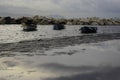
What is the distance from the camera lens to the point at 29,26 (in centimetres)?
13550

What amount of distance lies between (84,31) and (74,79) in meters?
88.8

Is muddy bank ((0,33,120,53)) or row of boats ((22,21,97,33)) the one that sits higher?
muddy bank ((0,33,120,53))

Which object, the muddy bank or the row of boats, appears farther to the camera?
the row of boats

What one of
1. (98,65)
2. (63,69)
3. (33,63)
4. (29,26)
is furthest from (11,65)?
(29,26)

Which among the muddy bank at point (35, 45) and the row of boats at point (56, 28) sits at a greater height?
the muddy bank at point (35, 45)

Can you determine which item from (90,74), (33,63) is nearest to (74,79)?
(90,74)

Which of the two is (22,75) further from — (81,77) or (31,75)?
(81,77)

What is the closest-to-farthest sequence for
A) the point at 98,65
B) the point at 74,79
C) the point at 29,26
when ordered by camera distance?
the point at 74,79, the point at 98,65, the point at 29,26

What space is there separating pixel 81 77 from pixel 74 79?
99cm

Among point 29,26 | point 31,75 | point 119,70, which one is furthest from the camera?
point 29,26

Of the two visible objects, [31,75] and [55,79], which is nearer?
[55,79]

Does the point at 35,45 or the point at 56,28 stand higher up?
the point at 35,45

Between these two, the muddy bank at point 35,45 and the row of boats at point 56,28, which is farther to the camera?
the row of boats at point 56,28

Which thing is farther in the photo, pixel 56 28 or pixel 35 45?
pixel 56 28
